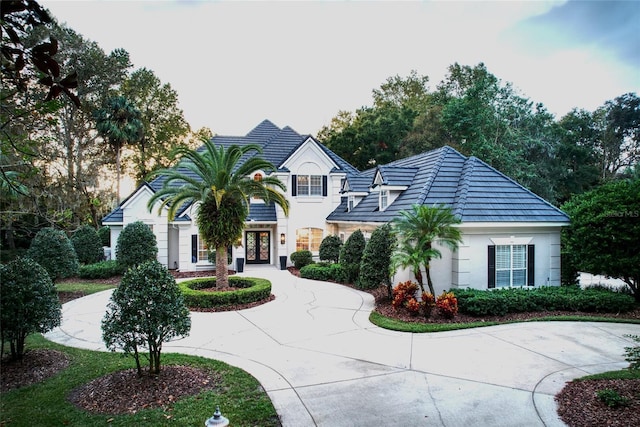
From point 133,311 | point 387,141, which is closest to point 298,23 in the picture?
point 133,311

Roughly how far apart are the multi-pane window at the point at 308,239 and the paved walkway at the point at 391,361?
10328mm

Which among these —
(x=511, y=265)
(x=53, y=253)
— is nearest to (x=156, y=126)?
(x=53, y=253)

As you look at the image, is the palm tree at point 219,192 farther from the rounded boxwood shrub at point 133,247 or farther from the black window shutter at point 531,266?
the black window shutter at point 531,266

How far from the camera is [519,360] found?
8.04 metres

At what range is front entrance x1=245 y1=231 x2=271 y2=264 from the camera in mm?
24062

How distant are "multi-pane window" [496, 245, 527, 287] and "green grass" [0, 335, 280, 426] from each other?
33.1 feet

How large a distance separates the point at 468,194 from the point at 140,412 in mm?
12521

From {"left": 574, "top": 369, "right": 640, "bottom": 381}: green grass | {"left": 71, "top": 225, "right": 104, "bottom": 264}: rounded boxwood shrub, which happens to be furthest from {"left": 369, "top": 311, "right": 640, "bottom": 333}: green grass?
{"left": 71, "top": 225, "right": 104, "bottom": 264}: rounded boxwood shrub

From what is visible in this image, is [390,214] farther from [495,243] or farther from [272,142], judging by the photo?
[272,142]

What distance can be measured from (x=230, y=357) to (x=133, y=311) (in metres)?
2.67

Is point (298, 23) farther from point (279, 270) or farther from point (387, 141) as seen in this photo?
point (387, 141)

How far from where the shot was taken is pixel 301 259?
2184 centimetres

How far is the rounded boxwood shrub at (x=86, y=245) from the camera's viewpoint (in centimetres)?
2273

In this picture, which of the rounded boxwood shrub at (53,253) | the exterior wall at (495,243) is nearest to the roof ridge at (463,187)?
the exterior wall at (495,243)
